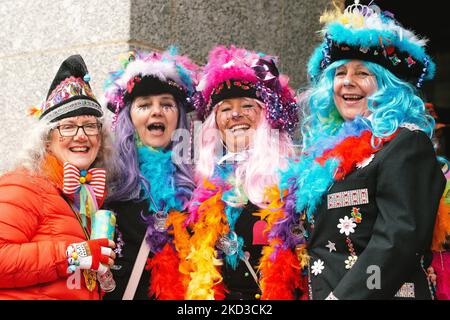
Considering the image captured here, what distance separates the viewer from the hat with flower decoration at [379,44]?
2799 millimetres

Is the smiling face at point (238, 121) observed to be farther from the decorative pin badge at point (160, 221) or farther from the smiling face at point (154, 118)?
the decorative pin badge at point (160, 221)

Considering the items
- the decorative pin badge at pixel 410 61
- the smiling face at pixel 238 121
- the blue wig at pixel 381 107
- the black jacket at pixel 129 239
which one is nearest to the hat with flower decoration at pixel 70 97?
the black jacket at pixel 129 239

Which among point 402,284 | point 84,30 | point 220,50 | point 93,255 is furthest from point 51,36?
point 402,284

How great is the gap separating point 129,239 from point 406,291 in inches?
52.5

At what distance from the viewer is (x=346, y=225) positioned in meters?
2.61

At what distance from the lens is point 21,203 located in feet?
8.73

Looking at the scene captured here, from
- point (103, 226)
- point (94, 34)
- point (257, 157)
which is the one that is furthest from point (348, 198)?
point (94, 34)

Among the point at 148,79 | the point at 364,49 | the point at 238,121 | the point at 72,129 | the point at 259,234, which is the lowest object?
the point at 259,234

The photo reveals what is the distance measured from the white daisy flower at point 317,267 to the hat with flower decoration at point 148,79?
1.21 meters

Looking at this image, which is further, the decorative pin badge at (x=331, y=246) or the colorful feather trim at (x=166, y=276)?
the colorful feather trim at (x=166, y=276)

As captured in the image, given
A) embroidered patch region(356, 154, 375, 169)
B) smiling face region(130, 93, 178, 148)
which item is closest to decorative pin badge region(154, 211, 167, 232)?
smiling face region(130, 93, 178, 148)

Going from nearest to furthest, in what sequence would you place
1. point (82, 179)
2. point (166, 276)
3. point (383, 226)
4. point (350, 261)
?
point (383, 226) → point (350, 261) → point (82, 179) → point (166, 276)

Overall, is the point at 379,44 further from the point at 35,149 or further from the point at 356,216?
the point at 35,149
